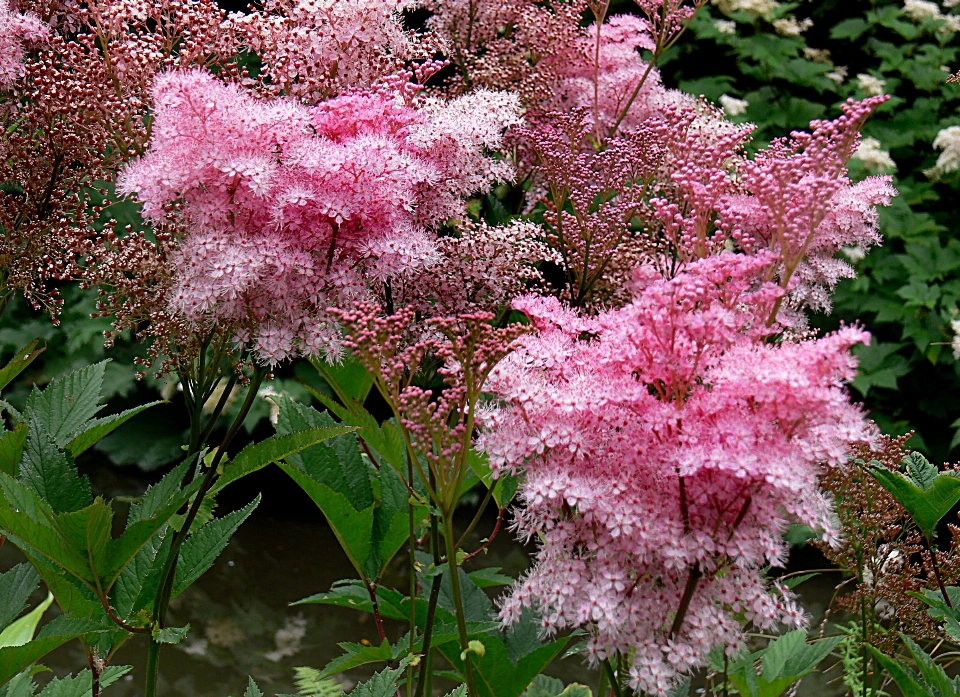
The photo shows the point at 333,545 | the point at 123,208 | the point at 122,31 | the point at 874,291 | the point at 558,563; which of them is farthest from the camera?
the point at 123,208

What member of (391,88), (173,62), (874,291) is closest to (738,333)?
(391,88)

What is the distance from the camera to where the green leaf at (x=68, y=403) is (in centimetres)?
112

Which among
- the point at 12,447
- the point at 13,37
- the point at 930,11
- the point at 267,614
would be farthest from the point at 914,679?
the point at 930,11

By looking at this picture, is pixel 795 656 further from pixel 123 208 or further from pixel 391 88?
pixel 123 208

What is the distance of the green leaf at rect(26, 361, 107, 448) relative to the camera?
1118 mm

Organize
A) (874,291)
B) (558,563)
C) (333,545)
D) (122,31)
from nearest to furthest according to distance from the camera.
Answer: (558,563) → (122,31) → (874,291) → (333,545)

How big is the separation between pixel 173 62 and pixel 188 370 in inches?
15.5

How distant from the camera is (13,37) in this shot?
126 centimetres

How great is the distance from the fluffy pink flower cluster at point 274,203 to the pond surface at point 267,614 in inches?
95.2

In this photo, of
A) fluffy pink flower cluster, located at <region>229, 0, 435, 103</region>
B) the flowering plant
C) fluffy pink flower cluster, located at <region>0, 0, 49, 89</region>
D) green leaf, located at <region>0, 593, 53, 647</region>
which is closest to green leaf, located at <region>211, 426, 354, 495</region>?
the flowering plant

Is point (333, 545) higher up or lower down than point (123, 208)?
lower down

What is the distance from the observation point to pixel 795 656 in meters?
1.11

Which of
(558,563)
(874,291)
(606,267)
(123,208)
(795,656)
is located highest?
(558,563)

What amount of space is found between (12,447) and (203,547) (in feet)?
0.78
